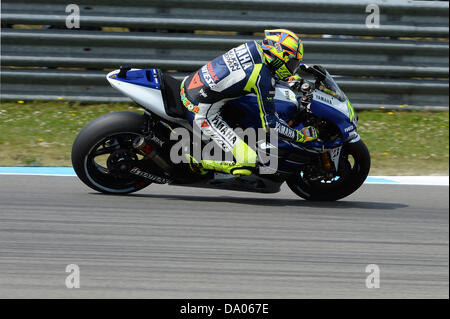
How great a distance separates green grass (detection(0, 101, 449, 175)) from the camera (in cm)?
720

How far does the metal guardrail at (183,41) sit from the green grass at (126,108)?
168mm

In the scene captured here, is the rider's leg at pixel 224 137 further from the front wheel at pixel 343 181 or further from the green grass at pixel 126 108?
the green grass at pixel 126 108

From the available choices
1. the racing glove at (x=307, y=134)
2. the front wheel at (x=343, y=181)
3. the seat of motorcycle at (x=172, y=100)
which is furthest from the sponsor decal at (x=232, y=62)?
the front wheel at (x=343, y=181)

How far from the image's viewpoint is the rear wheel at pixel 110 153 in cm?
540

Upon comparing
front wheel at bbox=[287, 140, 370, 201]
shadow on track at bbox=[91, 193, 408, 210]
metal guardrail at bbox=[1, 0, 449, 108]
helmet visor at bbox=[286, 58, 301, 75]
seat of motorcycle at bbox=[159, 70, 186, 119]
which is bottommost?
shadow on track at bbox=[91, 193, 408, 210]

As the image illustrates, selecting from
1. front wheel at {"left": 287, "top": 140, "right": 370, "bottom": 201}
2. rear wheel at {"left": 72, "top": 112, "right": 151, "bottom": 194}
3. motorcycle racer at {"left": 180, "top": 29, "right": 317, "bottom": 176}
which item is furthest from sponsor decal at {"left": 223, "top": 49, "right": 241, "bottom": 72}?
front wheel at {"left": 287, "top": 140, "right": 370, "bottom": 201}

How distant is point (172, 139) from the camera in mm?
5523

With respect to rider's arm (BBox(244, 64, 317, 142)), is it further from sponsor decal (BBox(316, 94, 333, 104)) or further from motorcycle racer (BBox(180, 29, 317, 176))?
sponsor decal (BBox(316, 94, 333, 104))

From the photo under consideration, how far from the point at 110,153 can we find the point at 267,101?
1.28 m

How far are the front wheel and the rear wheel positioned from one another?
127 cm

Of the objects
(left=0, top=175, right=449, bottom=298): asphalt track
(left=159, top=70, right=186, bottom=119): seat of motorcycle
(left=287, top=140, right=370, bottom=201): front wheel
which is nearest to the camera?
(left=0, top=175, right=449, bottom=298): asphalt track

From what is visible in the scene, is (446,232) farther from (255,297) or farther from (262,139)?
Answer: (255,297)
